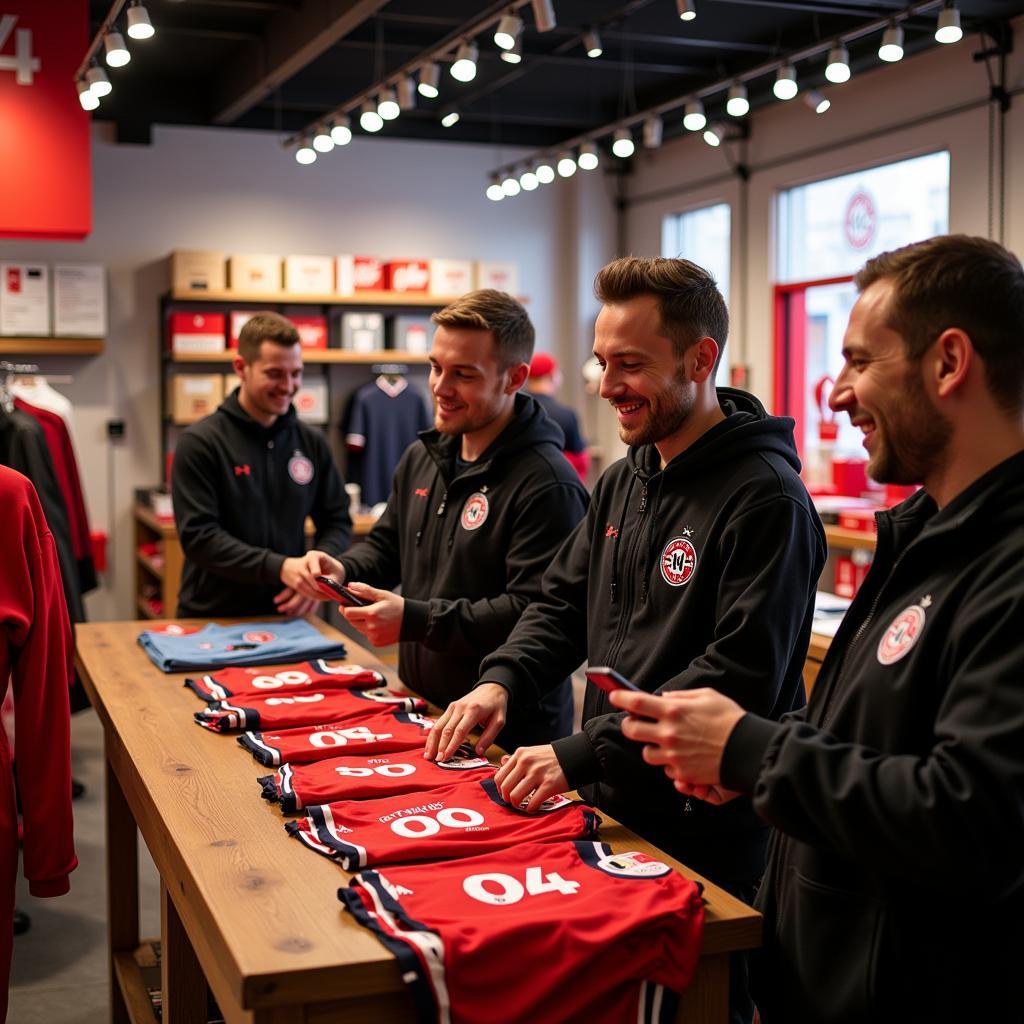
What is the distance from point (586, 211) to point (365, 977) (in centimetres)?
844

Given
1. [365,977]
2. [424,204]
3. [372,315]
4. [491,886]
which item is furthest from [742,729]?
[424,204]

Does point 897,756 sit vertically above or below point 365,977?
above

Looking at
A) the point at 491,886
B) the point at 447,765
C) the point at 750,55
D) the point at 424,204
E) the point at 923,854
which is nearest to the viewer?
the point at 923,854

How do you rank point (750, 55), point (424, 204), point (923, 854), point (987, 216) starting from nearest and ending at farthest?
point (923, 854) < point (987, 216) < point (750, 55) < point (424, 204)

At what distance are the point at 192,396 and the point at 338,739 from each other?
616cm

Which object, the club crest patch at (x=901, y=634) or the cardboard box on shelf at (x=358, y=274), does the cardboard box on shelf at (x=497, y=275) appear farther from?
the club crest patch at (x=901, y=634)

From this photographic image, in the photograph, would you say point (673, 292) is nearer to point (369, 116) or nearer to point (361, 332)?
point (369, 116)

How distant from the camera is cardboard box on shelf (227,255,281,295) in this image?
805 cm

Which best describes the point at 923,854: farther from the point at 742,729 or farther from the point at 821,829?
the point at 742,729

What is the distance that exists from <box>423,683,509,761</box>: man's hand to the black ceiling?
3515 mm

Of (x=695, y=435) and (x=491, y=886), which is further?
(x=695, y=435)

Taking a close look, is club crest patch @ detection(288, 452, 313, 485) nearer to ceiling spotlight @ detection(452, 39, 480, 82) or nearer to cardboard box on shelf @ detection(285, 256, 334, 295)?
ceiling spotlight @ detection(452, 39, 480, 82)

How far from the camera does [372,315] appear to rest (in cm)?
843

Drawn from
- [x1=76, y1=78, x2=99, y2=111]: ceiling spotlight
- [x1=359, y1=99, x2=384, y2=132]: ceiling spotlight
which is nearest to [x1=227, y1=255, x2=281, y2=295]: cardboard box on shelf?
[x1=359, y1=99, x2=384, y2=132]: ceiling spotlight
